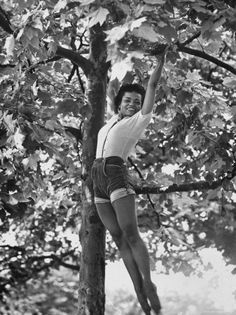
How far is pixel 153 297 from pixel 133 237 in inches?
21.7

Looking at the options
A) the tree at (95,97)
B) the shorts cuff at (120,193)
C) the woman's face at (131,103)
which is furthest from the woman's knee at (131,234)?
the tree at (95,97)

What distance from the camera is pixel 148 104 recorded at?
464 cm

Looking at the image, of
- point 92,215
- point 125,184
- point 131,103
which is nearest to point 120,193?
point 125,184

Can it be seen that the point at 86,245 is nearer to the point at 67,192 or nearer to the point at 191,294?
the point at 67,192

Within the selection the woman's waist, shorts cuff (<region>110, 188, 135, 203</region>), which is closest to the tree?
the woman's waist

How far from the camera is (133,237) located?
470 cm

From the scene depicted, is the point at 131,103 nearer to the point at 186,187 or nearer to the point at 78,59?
the point at 186,187

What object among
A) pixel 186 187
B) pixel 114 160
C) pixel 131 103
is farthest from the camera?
pixel 186 187

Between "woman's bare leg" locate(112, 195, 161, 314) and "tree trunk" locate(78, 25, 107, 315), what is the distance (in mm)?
1247

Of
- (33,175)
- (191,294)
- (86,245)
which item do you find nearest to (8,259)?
(33,175)

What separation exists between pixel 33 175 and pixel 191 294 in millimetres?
15284

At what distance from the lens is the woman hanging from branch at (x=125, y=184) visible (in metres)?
4.66

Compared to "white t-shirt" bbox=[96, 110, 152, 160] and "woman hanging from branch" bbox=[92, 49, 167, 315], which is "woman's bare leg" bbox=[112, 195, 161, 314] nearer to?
"woman hanging from branch" bbox=[92, 49, 167, 315]

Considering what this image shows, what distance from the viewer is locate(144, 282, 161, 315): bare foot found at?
4.61 m
